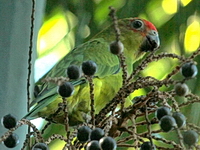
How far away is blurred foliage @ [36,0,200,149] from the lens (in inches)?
52.6

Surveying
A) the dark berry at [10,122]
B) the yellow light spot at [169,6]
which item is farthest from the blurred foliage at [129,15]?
the dark berry at [10,122]

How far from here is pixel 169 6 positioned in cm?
149

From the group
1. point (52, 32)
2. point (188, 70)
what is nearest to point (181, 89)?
point (188, 70)

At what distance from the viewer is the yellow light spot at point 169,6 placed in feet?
4.79

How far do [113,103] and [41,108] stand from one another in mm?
400

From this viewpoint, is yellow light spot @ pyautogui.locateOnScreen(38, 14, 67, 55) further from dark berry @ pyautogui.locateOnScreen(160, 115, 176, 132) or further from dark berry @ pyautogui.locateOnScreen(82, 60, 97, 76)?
dark berry @ pyautogui.locateOnScreen(160, 115, 176, 132)

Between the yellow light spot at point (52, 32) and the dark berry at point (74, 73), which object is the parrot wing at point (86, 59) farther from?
the dark berry at point (74, 73)

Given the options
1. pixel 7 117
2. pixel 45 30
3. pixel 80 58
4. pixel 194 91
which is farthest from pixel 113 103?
pixel 45 30

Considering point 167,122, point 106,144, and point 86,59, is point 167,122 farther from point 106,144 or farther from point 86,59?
point 86,59

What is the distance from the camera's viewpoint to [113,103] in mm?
757

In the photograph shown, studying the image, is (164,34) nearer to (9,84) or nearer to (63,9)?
(63,9)

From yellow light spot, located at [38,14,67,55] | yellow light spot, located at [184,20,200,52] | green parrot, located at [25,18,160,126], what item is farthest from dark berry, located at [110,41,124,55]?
yellow light spot, located at [38,14,67,55]

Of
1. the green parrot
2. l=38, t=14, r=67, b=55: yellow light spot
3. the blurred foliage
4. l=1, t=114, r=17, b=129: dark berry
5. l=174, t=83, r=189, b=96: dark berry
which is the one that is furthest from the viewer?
l=38, t=14, r=67, b=55: yellow light spot

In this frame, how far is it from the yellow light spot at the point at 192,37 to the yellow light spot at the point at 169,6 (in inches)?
3.9
